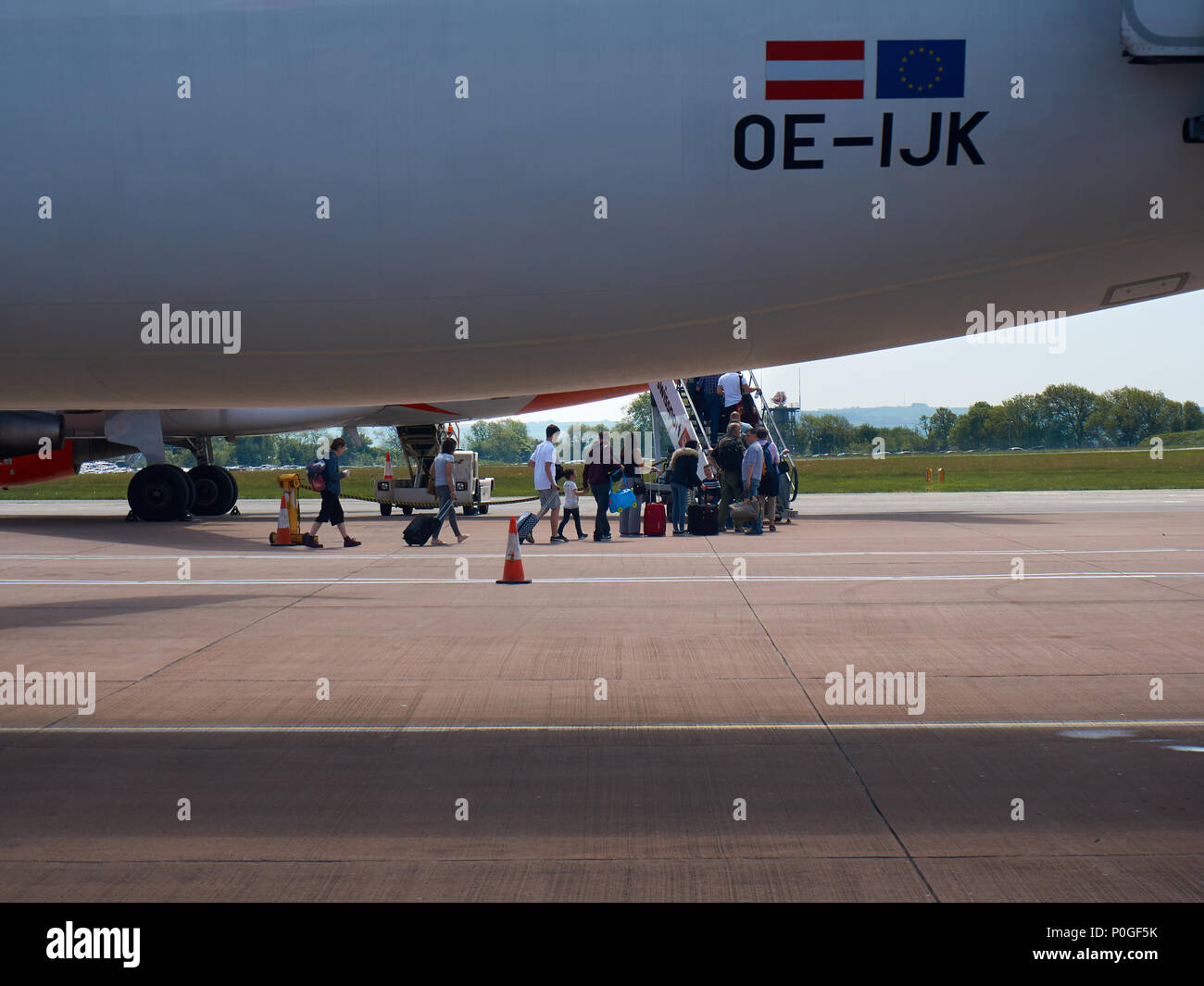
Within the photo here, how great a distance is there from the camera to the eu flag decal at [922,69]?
431cm

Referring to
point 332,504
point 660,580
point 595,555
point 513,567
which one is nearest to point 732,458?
point 595,555

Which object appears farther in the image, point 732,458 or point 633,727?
point 732,458

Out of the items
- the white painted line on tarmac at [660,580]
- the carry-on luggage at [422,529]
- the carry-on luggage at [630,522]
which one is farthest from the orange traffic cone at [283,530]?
the carry-on luggage at [630,522]

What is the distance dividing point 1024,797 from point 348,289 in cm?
389

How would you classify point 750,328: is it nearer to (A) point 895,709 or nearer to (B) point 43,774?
(A) point 895,709

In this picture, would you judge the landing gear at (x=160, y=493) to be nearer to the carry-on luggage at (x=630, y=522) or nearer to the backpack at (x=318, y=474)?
the backpack at (x=318, y=474)

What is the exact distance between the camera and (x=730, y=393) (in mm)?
24141

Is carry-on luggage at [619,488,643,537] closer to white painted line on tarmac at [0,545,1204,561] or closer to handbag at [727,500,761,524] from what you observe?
handbag at [727,500,761,524]

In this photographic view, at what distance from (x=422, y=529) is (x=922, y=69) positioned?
45.4 ft

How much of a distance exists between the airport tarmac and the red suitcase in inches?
239

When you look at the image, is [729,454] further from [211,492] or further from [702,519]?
[211,492]

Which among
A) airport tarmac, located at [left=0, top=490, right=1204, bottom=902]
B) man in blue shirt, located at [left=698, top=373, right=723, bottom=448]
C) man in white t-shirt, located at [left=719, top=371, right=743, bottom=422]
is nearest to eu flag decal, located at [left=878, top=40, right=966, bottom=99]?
airport tarmac, located at [left=0, top=490, right=1204, bottom=902]

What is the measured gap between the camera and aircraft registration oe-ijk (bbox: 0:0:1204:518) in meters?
4.32

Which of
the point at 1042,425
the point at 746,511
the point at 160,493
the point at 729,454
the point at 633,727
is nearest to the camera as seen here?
the point at 633,727
